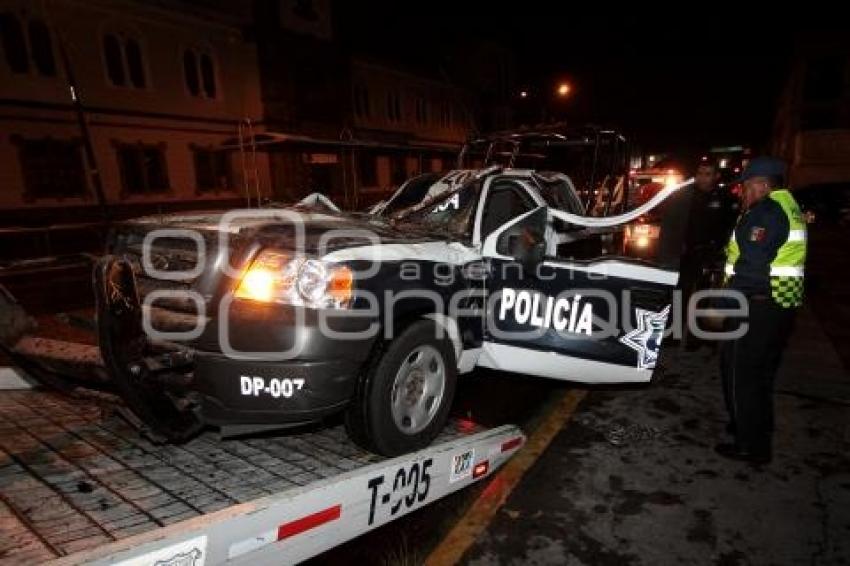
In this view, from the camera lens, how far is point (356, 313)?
285 cm

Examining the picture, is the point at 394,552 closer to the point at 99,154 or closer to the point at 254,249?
the point at 254,249

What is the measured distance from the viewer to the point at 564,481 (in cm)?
354

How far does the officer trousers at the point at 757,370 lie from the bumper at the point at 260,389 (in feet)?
8.93

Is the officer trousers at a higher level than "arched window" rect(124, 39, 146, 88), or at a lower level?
lower

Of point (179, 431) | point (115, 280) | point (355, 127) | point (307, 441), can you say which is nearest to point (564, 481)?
point (307, 441)

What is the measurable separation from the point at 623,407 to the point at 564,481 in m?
1.37

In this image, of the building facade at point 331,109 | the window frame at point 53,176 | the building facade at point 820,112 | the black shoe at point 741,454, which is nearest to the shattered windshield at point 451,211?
the black shoe at point 741,454

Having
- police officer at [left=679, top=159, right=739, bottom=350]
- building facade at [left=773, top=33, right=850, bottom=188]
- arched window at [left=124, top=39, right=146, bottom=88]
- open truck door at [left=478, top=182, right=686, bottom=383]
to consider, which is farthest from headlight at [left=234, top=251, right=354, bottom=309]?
building facade at [left=773, top=33, right=850, bottom=188]

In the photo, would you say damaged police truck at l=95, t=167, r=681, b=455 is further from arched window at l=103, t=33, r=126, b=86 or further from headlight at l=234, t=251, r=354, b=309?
arched window at l=103, t=33, r=126, b=86

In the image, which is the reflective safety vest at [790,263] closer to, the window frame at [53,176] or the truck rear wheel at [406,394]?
the truck rear wheel at [406,394]

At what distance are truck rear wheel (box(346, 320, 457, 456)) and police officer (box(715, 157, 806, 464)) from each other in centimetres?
195

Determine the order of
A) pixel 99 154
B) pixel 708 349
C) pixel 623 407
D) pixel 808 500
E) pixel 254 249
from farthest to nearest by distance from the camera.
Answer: pixel 99 154
pixel 708 349
pixel 623 407
pixel 808 500
pixel 254 249

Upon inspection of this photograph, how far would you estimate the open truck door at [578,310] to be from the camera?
378 cm

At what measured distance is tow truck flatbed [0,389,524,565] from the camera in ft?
6.68
